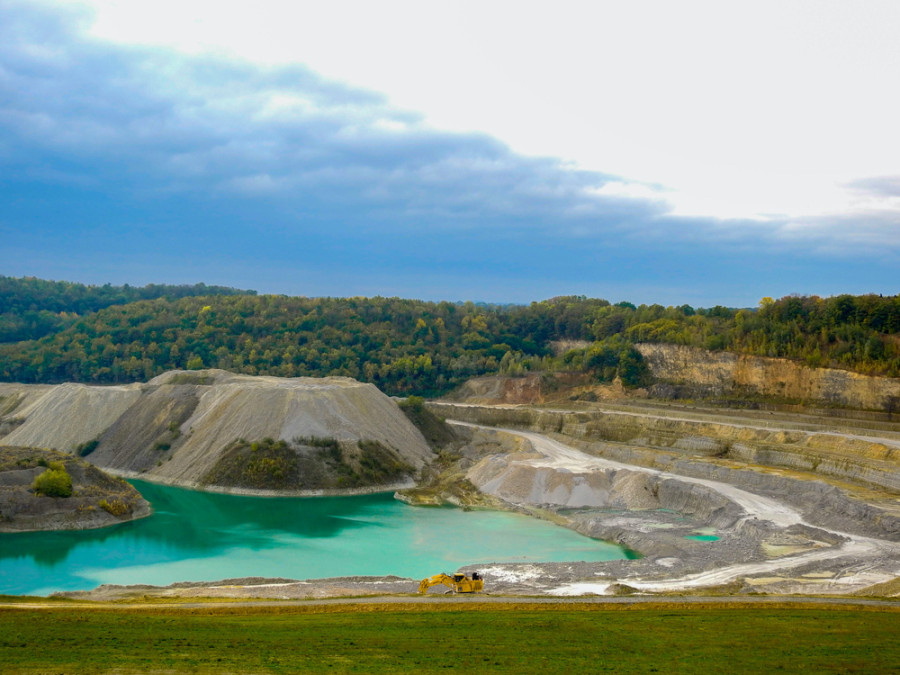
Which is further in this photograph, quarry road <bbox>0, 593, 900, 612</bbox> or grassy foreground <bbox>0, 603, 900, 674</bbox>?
quarry road <bbox>0, 593, 900, 612</bbox>

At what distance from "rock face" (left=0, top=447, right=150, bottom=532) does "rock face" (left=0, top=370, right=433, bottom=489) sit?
32.5 feet

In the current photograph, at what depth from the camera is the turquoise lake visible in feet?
128

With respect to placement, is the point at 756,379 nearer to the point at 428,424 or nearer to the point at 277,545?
the point at 428,424

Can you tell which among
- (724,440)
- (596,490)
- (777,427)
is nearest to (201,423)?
(596,490)

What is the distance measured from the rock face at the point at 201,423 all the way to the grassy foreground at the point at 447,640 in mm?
38492

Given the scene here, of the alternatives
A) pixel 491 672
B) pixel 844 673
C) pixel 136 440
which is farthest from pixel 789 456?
pixel 136 440

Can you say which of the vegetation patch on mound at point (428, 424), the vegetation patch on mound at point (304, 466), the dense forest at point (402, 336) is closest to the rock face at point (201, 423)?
the vegetation patch on mound at point (304, 466)

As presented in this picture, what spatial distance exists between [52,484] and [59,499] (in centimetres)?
103

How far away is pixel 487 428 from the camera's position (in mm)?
82438

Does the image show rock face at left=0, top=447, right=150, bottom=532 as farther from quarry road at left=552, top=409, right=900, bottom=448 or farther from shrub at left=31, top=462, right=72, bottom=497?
quarry road at left=552, top=409, right=900, bottom=448

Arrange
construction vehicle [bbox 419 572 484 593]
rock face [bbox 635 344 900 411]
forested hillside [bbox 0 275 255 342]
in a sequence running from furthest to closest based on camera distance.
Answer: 1. forested hillside [bbox 0 275 255 342]
2. rock face [bbox 635 344 900 411]
3. construction vehicle [bbox 419 572 484 593]

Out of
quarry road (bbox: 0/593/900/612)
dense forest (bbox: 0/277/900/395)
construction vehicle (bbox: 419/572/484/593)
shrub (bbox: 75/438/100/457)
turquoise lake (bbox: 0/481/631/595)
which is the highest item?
dense forest (bbox: 0/277/900/395)

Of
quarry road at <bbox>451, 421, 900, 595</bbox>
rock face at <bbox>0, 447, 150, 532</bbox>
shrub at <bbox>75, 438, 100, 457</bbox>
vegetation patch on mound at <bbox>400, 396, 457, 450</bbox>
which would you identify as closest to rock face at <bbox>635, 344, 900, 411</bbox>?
quarry road at <bbox>451, 421, 900, 595</bbox>

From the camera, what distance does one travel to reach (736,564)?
37781 millimetres
